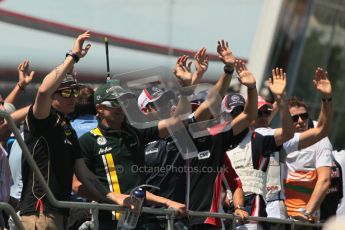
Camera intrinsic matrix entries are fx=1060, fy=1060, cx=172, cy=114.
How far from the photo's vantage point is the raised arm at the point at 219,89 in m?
8.83

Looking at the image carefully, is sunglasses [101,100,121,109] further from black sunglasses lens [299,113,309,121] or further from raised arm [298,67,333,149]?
black sunglasses lens [299,113,309,121]

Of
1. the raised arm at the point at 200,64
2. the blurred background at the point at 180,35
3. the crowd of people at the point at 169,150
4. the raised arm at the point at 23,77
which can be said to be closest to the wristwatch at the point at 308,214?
the crowd of people at the point at 169,150

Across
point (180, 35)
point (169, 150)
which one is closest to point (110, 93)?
point (169, 150)

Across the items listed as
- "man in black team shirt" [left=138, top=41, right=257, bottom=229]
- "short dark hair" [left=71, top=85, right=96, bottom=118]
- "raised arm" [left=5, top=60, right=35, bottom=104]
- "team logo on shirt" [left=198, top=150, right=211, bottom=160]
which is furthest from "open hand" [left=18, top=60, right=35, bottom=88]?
"team logo on shirt" [left=198, top=150, right=211, bottom=160]

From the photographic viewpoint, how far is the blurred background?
22469 mm

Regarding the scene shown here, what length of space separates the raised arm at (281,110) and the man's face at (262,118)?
1.63ft

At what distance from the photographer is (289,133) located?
359 inches

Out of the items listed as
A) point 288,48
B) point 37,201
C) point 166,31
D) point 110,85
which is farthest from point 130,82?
point 288,48

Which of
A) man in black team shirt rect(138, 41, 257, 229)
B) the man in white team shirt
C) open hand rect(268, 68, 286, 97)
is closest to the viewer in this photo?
man in black team shirt rect(138, 41, 257, 229)

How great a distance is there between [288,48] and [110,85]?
19232 mm

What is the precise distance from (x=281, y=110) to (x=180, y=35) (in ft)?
51.8

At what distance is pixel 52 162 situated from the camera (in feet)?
25.9

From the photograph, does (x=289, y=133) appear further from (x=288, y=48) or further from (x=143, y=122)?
(x=288, y=48)

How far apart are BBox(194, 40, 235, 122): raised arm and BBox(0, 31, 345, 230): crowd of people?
0.01 m
